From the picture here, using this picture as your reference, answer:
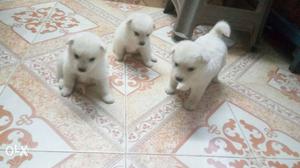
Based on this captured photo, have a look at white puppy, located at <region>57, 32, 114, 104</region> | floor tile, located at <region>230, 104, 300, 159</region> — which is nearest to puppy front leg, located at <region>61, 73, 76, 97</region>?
white puppy, located at <region>57, 32, 114, 104</region>

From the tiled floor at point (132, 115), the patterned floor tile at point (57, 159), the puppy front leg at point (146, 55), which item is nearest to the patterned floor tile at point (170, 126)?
the tiled floor at point (132, 115)

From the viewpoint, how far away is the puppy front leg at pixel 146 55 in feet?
4.83

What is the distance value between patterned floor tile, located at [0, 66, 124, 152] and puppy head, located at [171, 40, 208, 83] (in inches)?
13.1

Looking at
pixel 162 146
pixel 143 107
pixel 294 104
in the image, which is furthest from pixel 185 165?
pixel 294 104

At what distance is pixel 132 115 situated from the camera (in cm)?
121

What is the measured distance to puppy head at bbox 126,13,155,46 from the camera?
1.35 meters

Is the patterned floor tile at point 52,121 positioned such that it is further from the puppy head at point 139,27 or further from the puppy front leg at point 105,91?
the puppy head at point 139,27

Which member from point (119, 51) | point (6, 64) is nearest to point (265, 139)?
point (119, 51)

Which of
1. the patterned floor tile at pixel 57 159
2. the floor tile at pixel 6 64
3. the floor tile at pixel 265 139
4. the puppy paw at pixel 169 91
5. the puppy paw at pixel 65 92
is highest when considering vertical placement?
the floor tile at pixel 6 64

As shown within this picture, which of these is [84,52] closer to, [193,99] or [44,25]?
[193,99]

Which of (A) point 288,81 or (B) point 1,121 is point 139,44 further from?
(A) point 288,81

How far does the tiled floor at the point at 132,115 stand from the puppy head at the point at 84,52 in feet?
0.67

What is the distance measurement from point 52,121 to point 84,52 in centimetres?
31

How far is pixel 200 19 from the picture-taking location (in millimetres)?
1737
